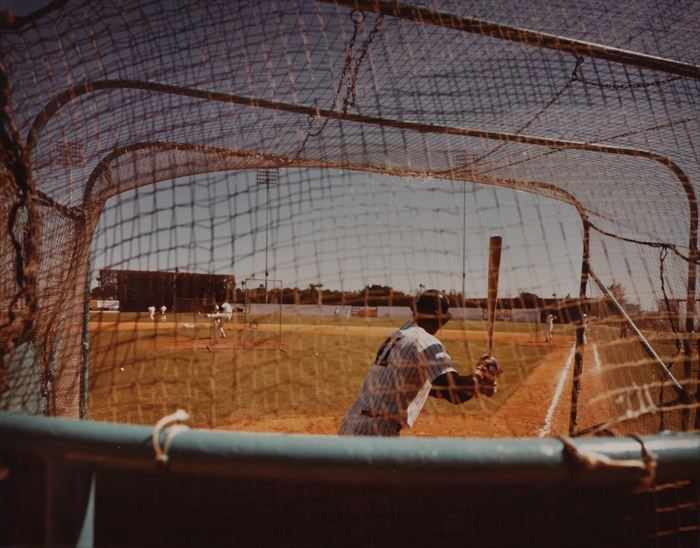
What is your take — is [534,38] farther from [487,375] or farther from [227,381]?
[227,381]

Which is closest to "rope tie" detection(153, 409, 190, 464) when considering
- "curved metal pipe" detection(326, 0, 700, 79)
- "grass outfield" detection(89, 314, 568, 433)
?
"grass outfield" detection(89, 314, 568, 433)

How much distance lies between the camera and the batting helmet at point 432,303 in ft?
9.72

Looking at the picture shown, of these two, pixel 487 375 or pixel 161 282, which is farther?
pixel 161 282

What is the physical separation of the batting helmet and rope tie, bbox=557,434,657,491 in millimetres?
2035

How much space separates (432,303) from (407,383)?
25.0 inches

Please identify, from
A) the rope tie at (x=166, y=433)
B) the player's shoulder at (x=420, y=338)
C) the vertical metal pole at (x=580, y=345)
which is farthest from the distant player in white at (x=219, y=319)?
the rope tie at (x=166, y=433)

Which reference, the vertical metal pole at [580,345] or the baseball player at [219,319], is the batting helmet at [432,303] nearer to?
the vertical metal pole at [580,345]

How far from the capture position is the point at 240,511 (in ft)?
6.84

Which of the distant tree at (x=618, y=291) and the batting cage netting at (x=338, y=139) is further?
the distant tree at (x=618, y=291)

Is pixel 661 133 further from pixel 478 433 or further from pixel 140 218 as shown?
pixel 140 218

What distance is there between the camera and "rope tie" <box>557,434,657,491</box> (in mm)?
857

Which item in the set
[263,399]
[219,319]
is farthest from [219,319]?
[263,399]

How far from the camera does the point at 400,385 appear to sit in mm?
2627

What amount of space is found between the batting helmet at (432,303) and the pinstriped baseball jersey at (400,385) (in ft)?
0.68
